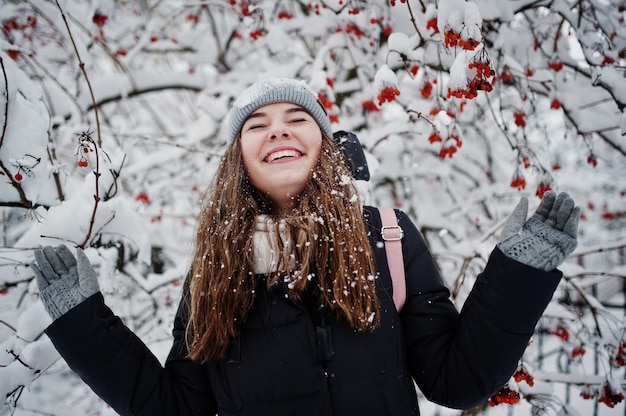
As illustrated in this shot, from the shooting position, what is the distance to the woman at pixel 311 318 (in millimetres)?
1045

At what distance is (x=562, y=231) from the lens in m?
1.00

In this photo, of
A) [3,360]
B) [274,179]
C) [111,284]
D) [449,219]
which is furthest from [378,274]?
[449,219]

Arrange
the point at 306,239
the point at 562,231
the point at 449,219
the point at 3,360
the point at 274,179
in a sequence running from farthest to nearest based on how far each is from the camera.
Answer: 1. the point at 449,219
2. the point at 3,360
3. the point at 274,179
4. the point at 306,239
5. the point at 562,231

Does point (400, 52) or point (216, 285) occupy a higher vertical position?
point (400, 52)

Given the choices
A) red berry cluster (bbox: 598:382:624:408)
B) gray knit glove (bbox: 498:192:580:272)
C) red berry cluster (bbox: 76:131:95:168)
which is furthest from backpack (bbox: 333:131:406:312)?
red berry cluster (bbox: 598:382:624:408)

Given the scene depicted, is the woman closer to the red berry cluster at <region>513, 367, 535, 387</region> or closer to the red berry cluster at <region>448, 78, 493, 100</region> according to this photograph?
the red berry cluster at <region>448, 78, 493, 100</region>

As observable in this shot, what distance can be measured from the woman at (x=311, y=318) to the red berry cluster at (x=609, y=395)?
124 cm

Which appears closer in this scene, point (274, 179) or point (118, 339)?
point (118, 339)

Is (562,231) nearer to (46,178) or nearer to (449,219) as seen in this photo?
(46,178)

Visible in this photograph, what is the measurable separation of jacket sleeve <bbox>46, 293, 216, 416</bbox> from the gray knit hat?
88 cm

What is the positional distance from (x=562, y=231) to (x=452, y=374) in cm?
→ 54

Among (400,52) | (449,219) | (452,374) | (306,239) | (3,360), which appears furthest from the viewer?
(449,219)

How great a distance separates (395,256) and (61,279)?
3.77 ft

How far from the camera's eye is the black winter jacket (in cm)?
104
